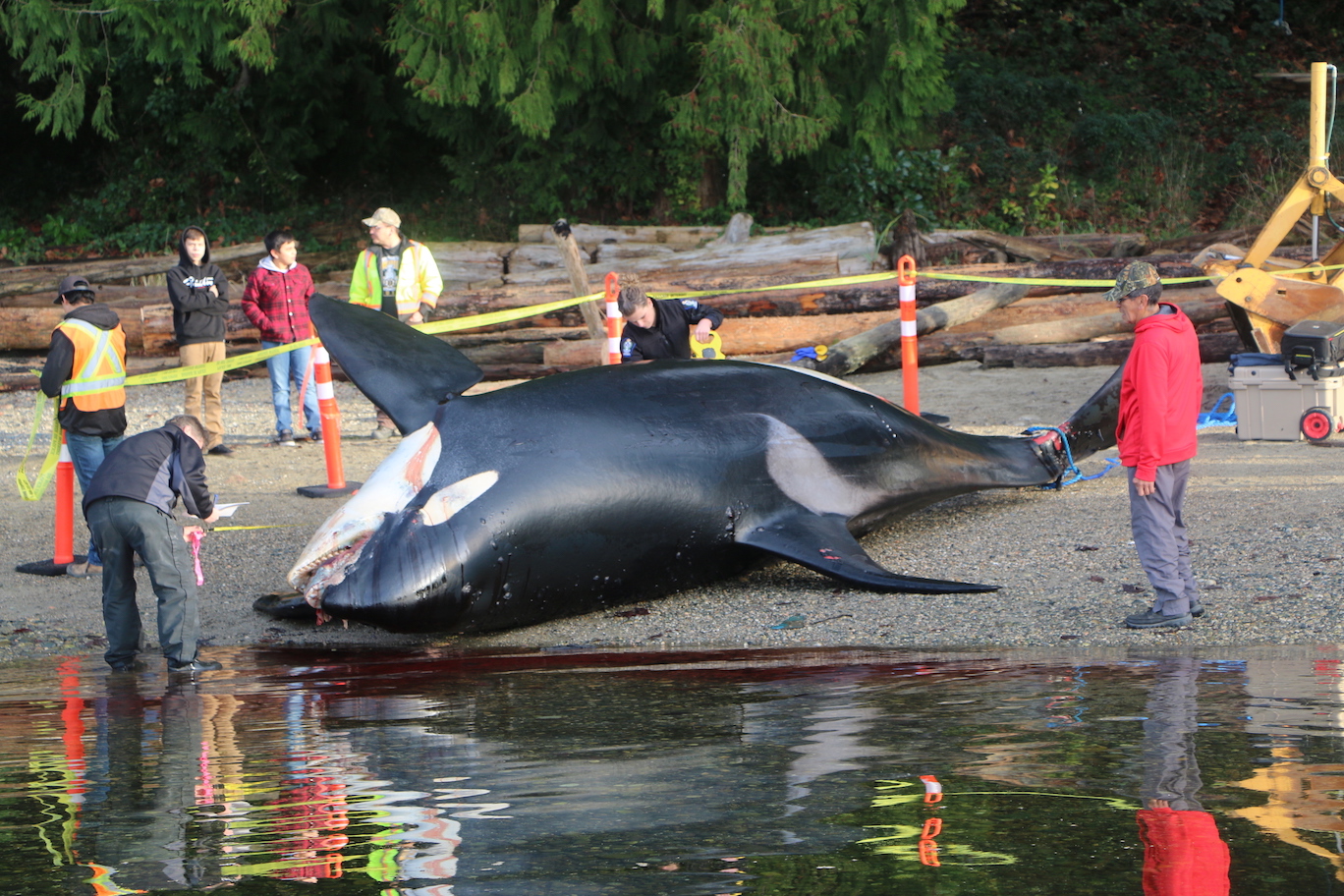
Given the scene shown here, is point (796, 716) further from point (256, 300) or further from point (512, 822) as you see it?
point (256, 300)

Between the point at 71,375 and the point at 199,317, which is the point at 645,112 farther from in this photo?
the point at 71,375

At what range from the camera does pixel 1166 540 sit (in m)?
5.38

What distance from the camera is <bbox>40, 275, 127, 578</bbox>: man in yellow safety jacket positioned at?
749 centimetres

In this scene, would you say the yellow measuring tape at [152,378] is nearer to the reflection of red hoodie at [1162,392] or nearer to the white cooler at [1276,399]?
the reflection of red hoodie at [1162,392]

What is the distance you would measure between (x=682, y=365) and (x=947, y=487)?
1690 mm

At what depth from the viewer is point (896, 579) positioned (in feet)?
19.2

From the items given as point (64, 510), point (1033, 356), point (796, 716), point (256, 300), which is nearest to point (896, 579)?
point (796, 716)

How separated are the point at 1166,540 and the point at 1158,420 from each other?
511mm

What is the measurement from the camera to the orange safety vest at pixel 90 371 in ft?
24.8

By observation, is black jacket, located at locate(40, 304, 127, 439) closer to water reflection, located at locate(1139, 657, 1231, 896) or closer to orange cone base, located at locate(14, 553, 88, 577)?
orange cone base, located at locate(14, 553, 88, 577)

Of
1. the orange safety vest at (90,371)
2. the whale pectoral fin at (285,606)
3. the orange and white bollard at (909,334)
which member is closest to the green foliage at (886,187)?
the orange and white bollard at (909,334)

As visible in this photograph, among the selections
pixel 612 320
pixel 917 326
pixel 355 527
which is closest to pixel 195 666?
pixel 355 527

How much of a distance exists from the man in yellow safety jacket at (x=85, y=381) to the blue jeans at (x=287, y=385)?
329cm

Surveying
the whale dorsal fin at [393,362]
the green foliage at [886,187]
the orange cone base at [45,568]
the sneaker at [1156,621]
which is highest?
the green foliage at [886,187]
